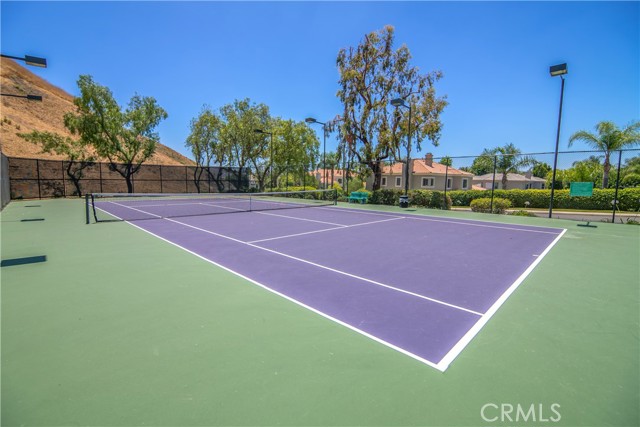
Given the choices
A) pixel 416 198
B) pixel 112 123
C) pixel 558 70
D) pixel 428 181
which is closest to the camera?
pixel 558 70

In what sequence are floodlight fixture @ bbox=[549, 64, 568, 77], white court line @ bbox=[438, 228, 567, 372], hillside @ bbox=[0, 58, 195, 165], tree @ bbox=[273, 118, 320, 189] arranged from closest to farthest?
white court line @ bbox=[438, 228, 567, 372] → floodlight fixture @ bbox=[549, 64, 568, 77] → tree @ bbox=[273, 118, 320, 189] → hillside @ bbox=[0, 58, 195, 165]

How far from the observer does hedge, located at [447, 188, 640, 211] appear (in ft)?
65.3

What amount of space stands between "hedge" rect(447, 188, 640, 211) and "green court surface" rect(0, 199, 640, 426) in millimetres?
20742

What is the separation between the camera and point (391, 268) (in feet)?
19.1

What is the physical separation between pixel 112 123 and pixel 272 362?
31441 mm

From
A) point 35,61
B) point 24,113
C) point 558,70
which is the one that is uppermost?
point 24,113

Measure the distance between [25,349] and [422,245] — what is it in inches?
287

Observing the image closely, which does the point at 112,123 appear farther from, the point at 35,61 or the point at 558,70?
the point at 558,70

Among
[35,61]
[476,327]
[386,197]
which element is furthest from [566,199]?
[35,61]

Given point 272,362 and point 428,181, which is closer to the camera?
point 272,362

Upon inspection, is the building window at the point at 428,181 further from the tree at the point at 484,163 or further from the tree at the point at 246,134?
the tree at the point at 246,134

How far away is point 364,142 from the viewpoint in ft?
77.8

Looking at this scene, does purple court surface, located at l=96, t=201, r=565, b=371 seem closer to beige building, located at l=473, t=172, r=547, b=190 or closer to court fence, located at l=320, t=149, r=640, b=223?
court fence, located at l=320, t=149, r=640, b=223
